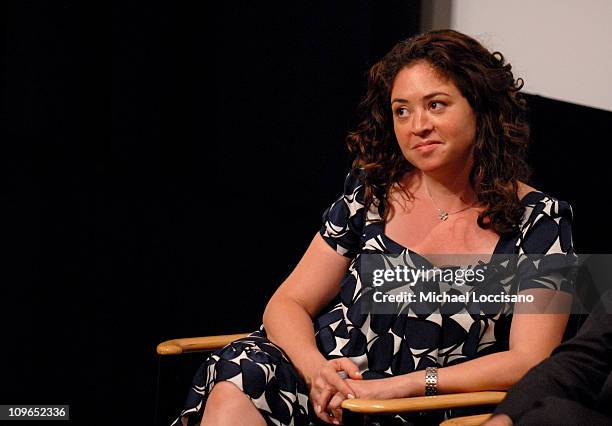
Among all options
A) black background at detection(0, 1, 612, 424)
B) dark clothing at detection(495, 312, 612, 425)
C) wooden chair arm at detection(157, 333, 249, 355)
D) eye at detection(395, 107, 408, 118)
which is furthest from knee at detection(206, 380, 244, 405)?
black background at detection(0, 1, 612, 424)

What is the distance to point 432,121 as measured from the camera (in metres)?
2.39

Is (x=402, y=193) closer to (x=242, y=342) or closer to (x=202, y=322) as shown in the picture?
(x=242, y=342)

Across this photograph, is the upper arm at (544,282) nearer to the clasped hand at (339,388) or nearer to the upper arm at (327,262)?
the clasped hand at (339,388)

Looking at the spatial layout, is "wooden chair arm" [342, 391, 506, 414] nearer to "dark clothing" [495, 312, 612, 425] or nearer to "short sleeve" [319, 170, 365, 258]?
"dark clothing" [495, 312, 612, 425]

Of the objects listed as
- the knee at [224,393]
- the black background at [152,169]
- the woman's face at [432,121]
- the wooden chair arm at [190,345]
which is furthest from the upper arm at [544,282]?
the black background at [152,169]

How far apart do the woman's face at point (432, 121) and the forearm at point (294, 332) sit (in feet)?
1.58

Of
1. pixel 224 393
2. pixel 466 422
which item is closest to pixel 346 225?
pixel 224 393

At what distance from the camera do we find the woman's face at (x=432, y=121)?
240 centimetres

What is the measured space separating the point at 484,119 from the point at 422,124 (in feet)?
0.58

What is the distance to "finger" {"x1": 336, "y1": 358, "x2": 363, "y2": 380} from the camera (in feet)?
7.50

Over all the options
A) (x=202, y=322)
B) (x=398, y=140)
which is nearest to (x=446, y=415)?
(x=398, y=140)

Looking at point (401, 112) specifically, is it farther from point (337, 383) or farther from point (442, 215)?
point (337, 383)

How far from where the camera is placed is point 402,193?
2600 mm

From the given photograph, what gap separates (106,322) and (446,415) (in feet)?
4.45
